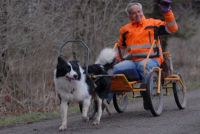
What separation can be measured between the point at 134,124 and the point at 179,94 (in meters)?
2.48

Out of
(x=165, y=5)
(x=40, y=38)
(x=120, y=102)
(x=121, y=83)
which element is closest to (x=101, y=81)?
(x=121, y=83)

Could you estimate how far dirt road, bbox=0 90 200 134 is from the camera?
9633mm

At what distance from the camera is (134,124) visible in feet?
33.9

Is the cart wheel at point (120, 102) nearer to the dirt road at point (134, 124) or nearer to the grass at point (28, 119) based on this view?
the dirt road at point (134, 124)

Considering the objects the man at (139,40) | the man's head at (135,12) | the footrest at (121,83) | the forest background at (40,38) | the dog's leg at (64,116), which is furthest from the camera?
the forest background at (40,38)

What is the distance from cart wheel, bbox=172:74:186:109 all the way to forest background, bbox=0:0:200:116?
362 centimetres

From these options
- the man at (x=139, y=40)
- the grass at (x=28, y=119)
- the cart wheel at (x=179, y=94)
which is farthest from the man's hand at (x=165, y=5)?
the grass at (x=28, y=119)

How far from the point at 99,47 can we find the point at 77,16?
1.36 m

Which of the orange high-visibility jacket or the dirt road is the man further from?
the dirt road

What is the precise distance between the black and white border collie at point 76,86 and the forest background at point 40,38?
4179 millimetres

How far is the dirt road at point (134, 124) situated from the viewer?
963cm

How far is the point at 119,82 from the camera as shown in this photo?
11.0m

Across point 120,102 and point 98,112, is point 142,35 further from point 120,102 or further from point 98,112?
point 98,112

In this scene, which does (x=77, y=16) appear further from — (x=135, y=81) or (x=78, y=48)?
(x=135, y=81)
